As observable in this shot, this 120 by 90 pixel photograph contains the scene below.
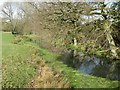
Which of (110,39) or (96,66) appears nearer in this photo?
(110,39)

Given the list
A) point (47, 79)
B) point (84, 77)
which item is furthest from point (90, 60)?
point (47, 79)

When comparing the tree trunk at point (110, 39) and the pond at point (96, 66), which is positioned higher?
the tree trunk at point (110, 39)

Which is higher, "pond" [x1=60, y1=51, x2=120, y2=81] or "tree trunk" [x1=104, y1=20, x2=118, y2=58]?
"tree trunk" [x1=104, y1=20, x2=118, y2=58]

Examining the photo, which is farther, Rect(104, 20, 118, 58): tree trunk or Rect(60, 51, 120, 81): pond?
Rect(104, 20, 118, 58): tree trunk

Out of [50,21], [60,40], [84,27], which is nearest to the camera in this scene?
[84,27]

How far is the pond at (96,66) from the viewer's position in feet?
22.3

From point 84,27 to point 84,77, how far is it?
2743mm

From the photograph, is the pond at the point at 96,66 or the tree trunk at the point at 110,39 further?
the tree trunk at the point at 110,39

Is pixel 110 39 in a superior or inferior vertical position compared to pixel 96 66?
superior

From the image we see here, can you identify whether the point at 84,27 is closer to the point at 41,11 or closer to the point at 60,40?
the point at 41,11

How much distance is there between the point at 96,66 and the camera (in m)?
8.01

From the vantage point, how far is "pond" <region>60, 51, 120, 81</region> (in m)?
6.80

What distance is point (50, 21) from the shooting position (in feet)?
30.0

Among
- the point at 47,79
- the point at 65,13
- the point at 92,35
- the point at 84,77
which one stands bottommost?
the point at 84,77
